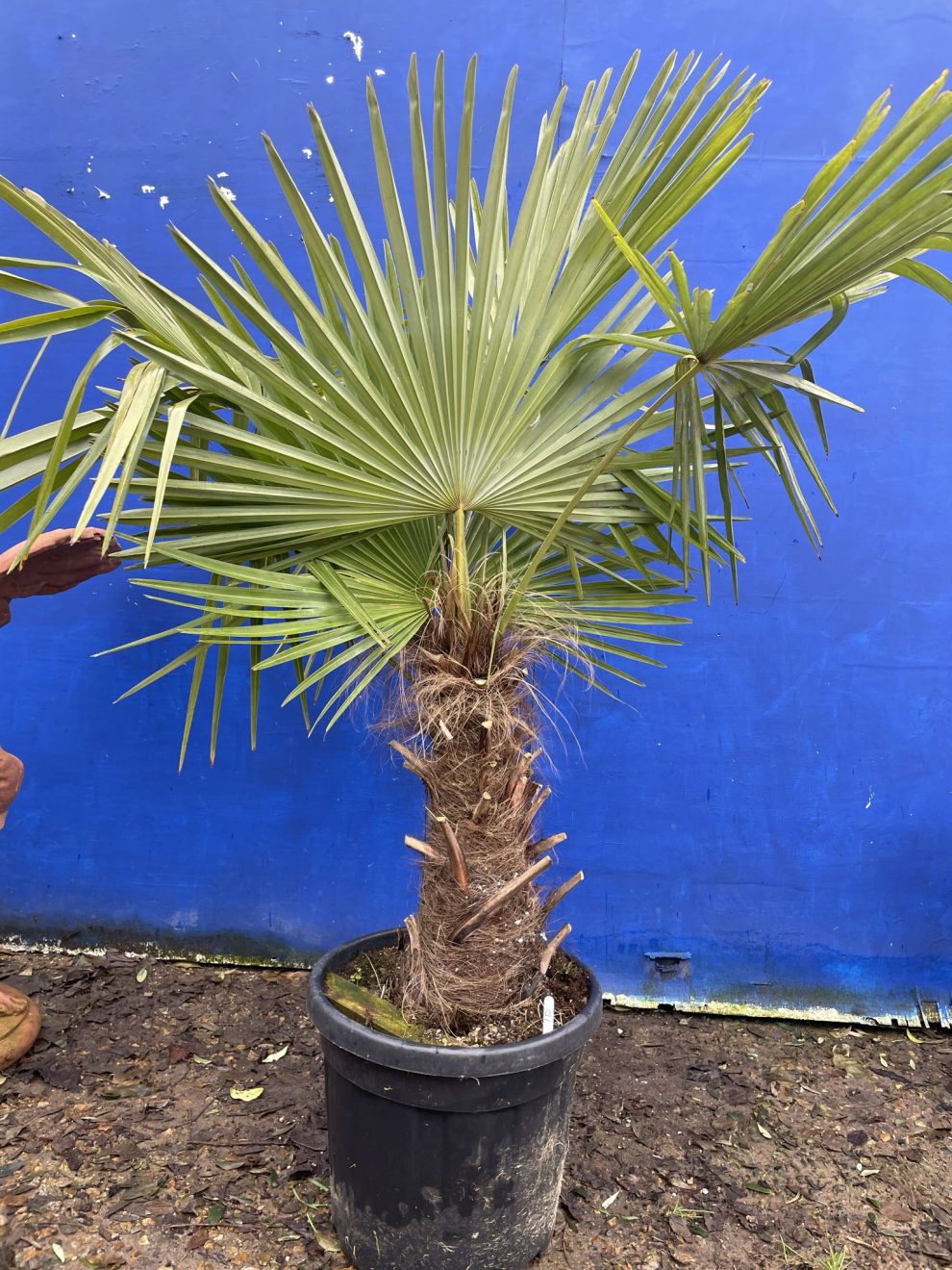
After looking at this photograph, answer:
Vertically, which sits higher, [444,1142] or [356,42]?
[356,42]

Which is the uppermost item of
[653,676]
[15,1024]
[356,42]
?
[356,42]

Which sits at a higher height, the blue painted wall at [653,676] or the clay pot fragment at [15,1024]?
the blue painted wall at [653,676]

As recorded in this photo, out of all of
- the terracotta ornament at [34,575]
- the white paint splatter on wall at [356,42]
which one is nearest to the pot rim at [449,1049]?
the terracotta ornament at [34,575]

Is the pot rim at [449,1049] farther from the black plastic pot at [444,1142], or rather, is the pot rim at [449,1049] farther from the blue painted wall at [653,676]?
the blue painted wall at [653,676]

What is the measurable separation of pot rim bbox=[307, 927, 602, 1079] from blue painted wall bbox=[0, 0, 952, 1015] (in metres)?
1.05

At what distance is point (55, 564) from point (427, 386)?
974 millimetres

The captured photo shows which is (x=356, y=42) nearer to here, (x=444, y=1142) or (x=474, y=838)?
(x=474, y=838)

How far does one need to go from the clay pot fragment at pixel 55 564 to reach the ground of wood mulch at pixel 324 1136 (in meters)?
1.27

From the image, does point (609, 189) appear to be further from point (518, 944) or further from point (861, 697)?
point (861, 697)

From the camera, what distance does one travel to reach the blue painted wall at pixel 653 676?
254cm

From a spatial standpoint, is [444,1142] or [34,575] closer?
[444,1142]

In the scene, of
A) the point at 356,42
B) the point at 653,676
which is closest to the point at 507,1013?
the point at 653,676

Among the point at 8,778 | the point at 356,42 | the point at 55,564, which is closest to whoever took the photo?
the point at 55,564

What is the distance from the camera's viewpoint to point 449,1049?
157 centimetres
